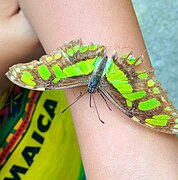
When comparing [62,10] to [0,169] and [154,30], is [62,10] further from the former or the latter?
[154,30]

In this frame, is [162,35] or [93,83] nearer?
[93,83]

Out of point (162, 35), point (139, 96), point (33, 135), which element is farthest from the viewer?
point (162, 35)

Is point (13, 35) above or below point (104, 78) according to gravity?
above

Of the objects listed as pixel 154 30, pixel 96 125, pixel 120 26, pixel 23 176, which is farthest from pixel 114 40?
pixel 154 30

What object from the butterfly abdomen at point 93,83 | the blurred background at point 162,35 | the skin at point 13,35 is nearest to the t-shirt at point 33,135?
the skin at point 13,35

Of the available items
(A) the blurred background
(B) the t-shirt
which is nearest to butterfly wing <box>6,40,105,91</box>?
(B) the t-shirt

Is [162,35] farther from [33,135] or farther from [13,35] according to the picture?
Answer: [13,35]

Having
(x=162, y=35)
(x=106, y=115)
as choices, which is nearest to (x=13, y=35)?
(x=106, y=115)
